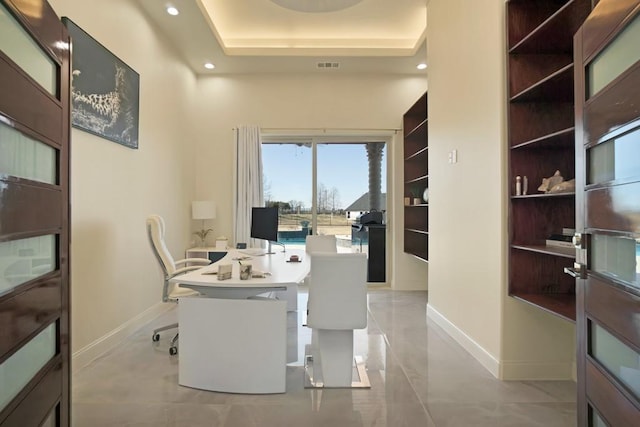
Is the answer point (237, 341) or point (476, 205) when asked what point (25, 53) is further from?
point (476, 205)

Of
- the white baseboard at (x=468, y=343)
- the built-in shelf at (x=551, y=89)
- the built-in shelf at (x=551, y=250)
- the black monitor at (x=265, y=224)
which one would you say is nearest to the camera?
the built-in shelf at (x=551, y=250)

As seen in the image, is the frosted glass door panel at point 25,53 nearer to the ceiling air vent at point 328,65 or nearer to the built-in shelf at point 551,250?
→ the built-in shelf at point 551,250

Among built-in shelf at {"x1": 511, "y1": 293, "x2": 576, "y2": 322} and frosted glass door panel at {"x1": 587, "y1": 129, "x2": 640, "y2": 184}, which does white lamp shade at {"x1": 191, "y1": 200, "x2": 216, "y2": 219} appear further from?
frosted glass door panel at {"x1": 587, "y1": 129, "x2": 640, "y2": 184}

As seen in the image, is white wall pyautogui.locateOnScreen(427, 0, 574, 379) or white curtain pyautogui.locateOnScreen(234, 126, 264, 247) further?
white curtain pyautogui.locateOnScreen(234, 126, 264, 247)

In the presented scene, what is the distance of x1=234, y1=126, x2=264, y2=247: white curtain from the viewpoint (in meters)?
5.23

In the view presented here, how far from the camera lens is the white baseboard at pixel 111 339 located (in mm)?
2619

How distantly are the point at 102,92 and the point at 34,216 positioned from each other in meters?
2.11

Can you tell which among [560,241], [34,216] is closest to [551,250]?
[560,241]

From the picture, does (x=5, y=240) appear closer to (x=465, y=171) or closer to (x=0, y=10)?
(x=0, y=10)

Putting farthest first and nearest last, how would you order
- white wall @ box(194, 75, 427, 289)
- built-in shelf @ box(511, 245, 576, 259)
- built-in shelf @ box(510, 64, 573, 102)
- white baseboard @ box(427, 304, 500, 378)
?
white wall @ box(194, 75, 427, 289) → white baseboard @ box(427, 304, 500, 378) → built-in shelf @ box(510, 64, 573, 102) → built-in shelf @ box(511, 245, 576, 259)

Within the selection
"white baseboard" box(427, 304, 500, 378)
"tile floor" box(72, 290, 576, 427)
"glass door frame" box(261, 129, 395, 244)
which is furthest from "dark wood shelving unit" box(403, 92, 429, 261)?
"tile floor" box(72, 290, 576, 427)

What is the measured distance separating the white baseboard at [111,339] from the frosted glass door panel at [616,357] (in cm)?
308

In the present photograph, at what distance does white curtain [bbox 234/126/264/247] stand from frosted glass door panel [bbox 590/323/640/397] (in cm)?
436

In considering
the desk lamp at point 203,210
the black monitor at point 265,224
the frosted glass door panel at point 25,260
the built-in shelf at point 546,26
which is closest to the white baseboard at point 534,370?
the built-in shelf at point 546,26
